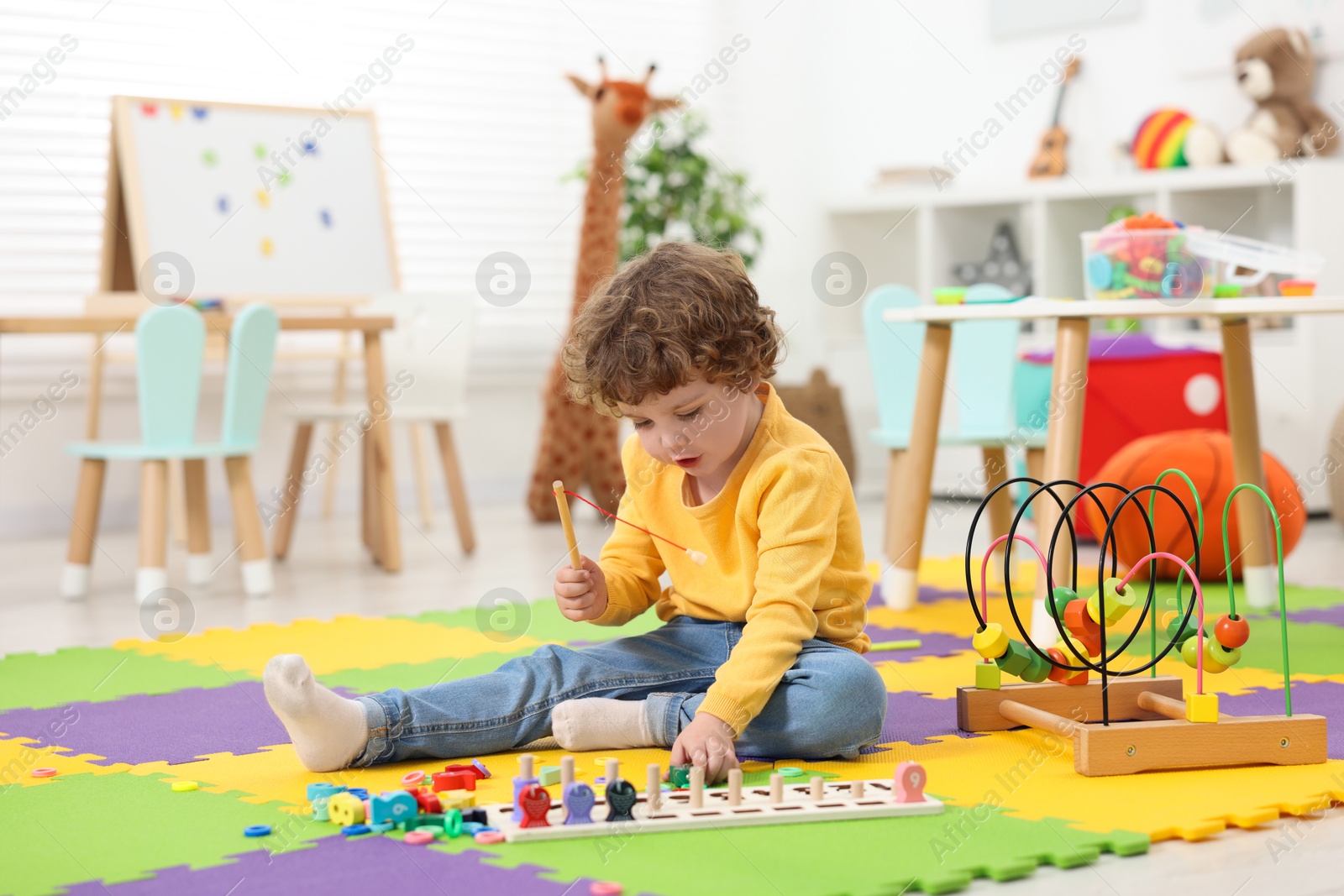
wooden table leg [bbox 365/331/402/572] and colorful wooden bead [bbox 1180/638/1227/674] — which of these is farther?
wooden table leg [bbox 365/331/402/572]

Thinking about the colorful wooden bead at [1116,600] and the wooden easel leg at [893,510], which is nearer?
the colorful wooden bead at [1116,600]

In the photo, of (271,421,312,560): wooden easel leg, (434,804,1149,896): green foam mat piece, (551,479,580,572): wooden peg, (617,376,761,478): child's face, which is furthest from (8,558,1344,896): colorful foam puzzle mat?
(271,421,312,560): wooden easel leg

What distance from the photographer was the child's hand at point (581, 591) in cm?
155

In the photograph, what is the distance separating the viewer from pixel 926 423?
250cm

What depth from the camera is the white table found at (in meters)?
2.10

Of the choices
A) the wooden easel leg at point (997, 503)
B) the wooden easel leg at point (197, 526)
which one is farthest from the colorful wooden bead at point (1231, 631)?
the wooden easel leg at point (197, 526)

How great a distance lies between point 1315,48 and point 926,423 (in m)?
2.16

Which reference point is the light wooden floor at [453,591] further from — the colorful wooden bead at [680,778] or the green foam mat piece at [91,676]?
the colorful wooden bead at [680,778]

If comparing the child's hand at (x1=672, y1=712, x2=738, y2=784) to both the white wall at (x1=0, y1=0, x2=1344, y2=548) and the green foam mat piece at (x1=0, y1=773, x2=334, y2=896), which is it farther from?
the white wall at (x1=0, y1=0, x2=1344, y2=548)

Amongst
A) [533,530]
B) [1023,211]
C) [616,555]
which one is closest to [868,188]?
[1023,211]

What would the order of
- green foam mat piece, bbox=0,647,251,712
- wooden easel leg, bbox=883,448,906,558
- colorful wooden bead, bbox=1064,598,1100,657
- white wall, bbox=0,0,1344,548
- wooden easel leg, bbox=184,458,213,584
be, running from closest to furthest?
colorful wooden bead, bbox=1064,598,1100,657
green foam mat piece, bbox=0,647,251,712
wooden easel leg, bbox=883,448,906,558
wooden easel leg, bbox=184,458,213,584
white wall, bbox=0,0,1344,548

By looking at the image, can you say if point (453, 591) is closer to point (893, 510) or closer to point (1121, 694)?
point (893, 510)

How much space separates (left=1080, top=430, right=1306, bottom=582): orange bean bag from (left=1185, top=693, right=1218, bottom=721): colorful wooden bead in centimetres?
124

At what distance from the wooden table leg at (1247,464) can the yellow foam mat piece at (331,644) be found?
121 centimetres
